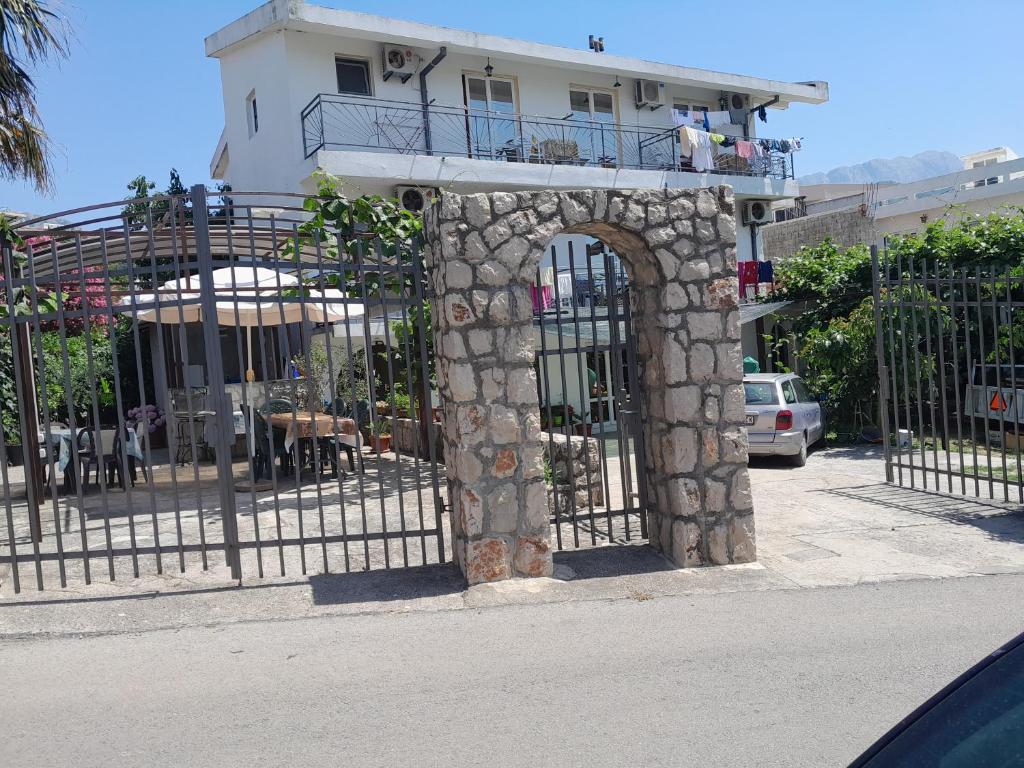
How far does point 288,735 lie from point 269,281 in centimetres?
739

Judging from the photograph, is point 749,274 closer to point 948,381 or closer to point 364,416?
point 948,381

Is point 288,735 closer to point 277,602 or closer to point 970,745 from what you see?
point 277,602

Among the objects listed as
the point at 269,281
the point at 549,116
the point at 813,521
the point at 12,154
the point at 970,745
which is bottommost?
the point at 813,521

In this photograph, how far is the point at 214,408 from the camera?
6.52 m

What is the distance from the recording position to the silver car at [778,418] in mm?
12359

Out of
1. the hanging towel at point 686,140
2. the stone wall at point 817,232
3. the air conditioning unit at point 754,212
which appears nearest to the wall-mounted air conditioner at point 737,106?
the air conditioning unit at point 754,212

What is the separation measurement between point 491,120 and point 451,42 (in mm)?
1873

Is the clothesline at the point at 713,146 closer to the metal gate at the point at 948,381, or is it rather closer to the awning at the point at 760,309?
the awning at the point at 760,309

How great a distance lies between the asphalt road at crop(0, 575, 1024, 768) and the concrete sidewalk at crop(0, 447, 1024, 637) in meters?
0.22

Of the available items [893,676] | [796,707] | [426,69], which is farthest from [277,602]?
[426,69]

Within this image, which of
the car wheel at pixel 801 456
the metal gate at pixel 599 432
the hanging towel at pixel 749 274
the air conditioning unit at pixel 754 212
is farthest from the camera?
the air conditioning unit at pixel 754 212

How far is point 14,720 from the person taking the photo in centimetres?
436

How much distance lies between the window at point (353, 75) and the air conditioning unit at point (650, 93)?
6996 millimetres

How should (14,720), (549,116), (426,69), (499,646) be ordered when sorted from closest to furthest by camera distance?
(14,720) → (499,646) → (426,69) → (549,116)
